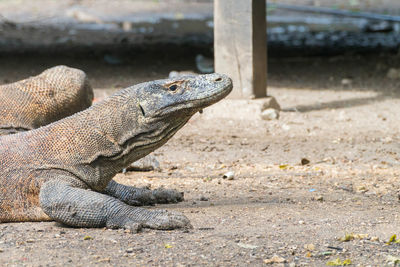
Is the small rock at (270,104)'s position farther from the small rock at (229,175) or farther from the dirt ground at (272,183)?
the small rock at (229,175)

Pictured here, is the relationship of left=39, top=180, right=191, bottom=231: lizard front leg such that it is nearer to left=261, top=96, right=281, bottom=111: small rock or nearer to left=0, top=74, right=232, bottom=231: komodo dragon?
left=0, top=74, right=232, bottom=231: komodo dragon

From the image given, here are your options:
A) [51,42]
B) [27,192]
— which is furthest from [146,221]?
[51,42]

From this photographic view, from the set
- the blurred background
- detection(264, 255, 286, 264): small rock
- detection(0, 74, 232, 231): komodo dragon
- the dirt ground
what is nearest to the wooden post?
the dirt ground

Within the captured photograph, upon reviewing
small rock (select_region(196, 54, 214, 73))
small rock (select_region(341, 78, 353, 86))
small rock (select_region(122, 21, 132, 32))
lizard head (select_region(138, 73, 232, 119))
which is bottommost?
small rock (select_region(122, 21, 132, 32))

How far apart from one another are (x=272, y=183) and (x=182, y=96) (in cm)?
145

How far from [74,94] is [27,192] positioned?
212 centimetres

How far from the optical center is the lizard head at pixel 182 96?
378 cm

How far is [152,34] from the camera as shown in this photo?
1332 centimetres

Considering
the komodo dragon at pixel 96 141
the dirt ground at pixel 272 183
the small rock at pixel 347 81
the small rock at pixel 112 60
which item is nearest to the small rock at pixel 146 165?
the dirt ground at pixel 272 183

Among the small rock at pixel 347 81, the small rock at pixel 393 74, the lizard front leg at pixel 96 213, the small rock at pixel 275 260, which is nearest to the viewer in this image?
the small rock at pixel 275 260

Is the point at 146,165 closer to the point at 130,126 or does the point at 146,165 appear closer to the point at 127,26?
the point at 130,126

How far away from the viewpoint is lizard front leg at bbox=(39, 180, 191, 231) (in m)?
3.60

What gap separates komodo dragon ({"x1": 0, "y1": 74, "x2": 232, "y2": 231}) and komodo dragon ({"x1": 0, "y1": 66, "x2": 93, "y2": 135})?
164 cm

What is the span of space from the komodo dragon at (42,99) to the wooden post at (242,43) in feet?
6.63
